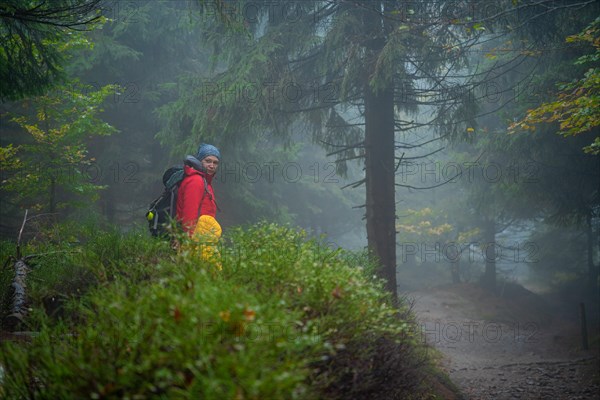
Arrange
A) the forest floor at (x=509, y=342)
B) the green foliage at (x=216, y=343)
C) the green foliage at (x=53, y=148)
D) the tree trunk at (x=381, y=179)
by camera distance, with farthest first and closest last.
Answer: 1. the green foliage at (x=53, y=148)
2. the tree trunk at (x=381, y=179)
3. the forest floor at (x=509, y=342)
4. the green foliage at (x=216, y=343)

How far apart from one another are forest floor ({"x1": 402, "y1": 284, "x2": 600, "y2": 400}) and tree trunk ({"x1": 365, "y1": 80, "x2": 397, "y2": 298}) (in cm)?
188

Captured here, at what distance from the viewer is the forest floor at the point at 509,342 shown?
854 cm

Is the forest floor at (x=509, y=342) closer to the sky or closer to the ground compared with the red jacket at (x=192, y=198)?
closer to the ground

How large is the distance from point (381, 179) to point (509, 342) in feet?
30.5

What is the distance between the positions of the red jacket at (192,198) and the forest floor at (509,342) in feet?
11.9

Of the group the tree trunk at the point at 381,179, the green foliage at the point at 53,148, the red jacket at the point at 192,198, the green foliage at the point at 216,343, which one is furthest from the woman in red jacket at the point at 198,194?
the green foliage at the point at 53,148

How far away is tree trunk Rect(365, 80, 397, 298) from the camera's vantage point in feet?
29.0

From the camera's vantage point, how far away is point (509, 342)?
46.5 feet

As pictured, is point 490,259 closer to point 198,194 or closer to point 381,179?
point 381,179

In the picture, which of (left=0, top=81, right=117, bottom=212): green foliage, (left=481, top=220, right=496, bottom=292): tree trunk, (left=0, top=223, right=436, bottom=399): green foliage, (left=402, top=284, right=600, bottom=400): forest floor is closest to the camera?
(left=0, top=223, right=436, bottom=399): green foliage

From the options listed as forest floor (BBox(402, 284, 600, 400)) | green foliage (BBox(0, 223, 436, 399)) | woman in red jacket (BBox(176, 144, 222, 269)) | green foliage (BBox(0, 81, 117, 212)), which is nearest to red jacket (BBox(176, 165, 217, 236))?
woman in red jacket (BBox(176, 144, 222, 269))

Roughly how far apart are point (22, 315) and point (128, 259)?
1.40 metres

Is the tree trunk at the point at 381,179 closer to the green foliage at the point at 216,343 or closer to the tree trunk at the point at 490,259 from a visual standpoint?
the green foliage at the point at 216,343

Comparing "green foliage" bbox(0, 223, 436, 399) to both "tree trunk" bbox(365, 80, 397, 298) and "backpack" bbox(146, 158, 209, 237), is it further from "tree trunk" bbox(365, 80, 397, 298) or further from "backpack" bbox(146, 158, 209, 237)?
"tree trunk" bbox(365, 80, 397, 298)
